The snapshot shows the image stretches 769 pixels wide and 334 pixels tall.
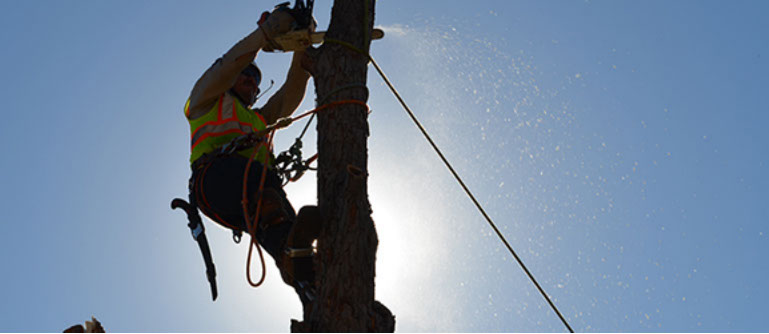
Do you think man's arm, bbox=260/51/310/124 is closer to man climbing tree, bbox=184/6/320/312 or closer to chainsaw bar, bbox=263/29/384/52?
man climbing tree, bbox=184/6/320/312

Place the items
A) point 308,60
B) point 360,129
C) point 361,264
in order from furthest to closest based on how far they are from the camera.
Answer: point 308,60 → point 360,129 → point 361,264

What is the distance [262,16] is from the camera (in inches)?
157

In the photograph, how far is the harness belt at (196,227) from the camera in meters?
3.81

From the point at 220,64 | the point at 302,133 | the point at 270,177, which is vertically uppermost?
the point at 220,64

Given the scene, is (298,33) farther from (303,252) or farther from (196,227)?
(303,252)

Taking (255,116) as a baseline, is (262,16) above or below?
above

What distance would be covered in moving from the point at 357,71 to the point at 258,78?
46.8 inches

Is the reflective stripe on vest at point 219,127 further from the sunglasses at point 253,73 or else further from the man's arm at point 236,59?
the sunglasses at point 253,73

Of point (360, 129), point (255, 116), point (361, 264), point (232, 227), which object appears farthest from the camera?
point (255, 116)

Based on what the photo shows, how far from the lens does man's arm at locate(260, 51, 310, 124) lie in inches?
187

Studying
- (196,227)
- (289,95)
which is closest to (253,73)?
(289,95)

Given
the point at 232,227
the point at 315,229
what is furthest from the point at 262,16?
the point at 315,229

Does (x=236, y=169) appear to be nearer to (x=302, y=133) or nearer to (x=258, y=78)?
(x=302, y=133)

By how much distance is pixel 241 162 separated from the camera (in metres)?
3.69
